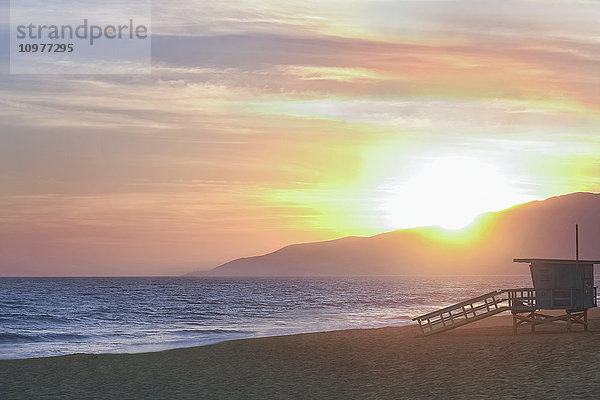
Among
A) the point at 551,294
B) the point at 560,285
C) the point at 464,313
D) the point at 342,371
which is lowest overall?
the point at 342,371

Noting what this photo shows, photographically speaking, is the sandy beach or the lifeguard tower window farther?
the lifeguard tower window

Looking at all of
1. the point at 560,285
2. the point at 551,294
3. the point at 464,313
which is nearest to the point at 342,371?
the point at 464,313

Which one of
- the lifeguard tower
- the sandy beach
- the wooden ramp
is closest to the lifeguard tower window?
the lifeguard tower

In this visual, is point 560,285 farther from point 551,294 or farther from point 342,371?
point 342,371

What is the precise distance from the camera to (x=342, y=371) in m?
26.6

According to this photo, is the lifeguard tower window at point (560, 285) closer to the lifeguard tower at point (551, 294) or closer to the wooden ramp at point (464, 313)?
the lifeguard tower at point (551, 294)

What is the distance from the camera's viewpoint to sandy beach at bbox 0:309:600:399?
22188 mm

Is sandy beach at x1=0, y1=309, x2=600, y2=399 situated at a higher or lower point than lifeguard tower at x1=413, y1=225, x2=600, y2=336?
lower

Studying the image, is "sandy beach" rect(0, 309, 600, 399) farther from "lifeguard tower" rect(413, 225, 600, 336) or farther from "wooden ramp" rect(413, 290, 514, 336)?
"lifeguard tower" rect(413, 225, 600, 336)

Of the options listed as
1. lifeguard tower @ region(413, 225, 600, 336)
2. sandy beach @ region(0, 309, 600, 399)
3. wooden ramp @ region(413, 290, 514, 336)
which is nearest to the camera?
sandy beach @ region(0, 309, 600, 399)

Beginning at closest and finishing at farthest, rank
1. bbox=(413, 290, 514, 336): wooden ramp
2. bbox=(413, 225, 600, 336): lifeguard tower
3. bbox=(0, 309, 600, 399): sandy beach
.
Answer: bbox=(0, 309, 600, 399): sandy beach → bbox=(413, 290, 514, 336): wooden ramp → bbox=(413, 225, 600, 336): lifeguard tower

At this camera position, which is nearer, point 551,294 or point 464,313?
point 551,294

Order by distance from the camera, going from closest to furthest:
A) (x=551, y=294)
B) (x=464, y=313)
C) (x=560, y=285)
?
(x=551, y=294), (x=560, y=285), (x=464, y=313)

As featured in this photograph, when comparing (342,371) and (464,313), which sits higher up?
(464,313)
